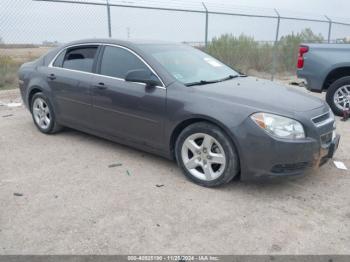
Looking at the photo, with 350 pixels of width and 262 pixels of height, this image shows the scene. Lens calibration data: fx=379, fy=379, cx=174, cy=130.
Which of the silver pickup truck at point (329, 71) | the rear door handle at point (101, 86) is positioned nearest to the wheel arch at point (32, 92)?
the rear door handle at point (101, 86)

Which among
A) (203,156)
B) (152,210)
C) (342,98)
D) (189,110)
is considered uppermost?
(189,110)

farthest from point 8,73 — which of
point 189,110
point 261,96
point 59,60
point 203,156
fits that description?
point 261,96

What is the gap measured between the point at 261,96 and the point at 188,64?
110 cm

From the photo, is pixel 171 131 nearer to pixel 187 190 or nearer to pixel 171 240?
pixel 187 190

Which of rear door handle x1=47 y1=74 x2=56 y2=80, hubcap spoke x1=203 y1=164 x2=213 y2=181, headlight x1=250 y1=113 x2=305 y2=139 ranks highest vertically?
rear door handle x1=47 y1=74 x2=56 y2=80

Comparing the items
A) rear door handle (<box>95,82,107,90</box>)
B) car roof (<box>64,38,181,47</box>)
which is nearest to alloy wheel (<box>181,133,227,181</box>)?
rear door handle (<box>95,82,107,90</box>)

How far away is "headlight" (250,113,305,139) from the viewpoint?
364cm

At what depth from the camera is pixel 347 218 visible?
347 cm

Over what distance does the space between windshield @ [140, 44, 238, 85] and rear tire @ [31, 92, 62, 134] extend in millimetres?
1959

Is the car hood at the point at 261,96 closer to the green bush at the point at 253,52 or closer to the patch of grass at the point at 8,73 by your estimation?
the patch of grass at the point at 8,73

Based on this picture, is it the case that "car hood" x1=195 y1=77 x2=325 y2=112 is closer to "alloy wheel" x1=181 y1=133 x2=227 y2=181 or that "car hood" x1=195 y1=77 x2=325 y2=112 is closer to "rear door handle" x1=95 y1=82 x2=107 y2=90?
"alloy wheel" x1=181 y1=133 x2=227 y2=181

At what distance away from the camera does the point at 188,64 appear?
470 cm

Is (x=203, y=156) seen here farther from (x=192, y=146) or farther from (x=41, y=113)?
(x=41, y=113)

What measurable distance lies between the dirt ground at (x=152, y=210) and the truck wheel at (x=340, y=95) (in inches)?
99.4
